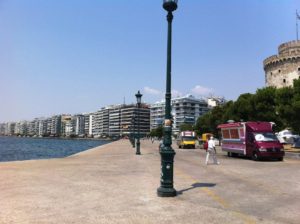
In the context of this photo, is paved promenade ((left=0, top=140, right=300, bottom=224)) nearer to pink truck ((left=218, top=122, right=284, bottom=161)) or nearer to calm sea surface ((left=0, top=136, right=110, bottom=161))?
pink truck ((left=218, top=122, right=284, bottom=161))

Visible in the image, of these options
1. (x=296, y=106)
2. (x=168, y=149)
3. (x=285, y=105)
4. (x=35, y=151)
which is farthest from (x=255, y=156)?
(x=35, y=151)

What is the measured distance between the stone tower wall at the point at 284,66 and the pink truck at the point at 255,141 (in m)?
56.6

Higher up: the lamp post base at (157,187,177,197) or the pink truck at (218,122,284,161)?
the pink truck at (218,122,284,161)

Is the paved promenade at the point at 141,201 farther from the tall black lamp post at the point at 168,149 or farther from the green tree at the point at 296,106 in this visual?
the green tree at the point at 296,106

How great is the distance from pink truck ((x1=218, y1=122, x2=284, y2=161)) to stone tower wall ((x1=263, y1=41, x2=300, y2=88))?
5663 cm

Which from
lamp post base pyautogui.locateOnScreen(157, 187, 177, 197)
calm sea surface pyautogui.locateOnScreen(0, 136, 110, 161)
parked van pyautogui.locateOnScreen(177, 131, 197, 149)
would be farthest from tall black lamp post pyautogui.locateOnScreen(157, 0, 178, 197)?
parked van pyautogui.locateOnScreen(177, 131, 197, 149)

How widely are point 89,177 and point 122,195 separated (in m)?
4.38

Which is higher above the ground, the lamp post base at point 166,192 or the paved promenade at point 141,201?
the lamp post base at point 166,192

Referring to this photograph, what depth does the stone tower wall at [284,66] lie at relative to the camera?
3209 inches

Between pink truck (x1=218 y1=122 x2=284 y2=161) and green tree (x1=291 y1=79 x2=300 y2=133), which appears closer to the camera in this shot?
pink truck (x1=218 y1=122 x2=284 y2=161)

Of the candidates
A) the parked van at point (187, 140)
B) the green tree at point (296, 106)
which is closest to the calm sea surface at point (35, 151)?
the parked van at point (187, 140)

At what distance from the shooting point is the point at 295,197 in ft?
33.2

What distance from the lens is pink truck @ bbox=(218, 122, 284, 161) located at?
25.0 meters

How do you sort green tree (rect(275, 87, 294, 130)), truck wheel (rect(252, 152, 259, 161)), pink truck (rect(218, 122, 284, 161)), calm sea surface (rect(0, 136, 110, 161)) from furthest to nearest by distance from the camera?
calm sea surface (rect(0, 136, 110, 161)) < green tree (rect(275, 87, 294, 130)) < truck wheel (rect(252, 152, 259, 161)) < pink truck (rect(218, 122, 284, 161))
